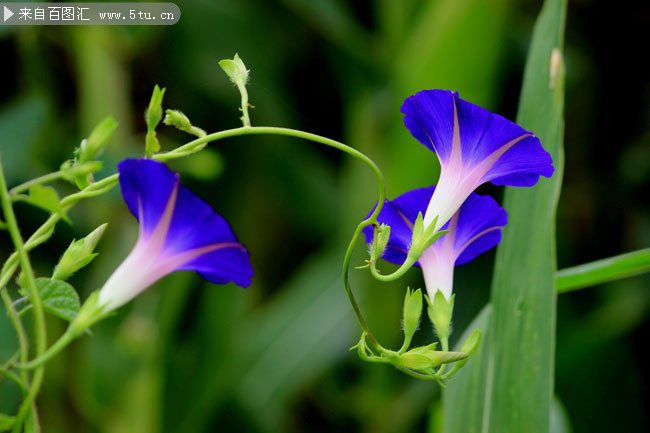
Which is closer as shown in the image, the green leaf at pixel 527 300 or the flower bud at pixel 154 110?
the flower bud at pixel 154 110

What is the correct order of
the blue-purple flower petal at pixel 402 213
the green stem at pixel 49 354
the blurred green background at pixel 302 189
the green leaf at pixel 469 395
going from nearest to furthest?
the green stem at pixel 49 354 < the blue-purple flower petal at pixel 402 213 < the green leaf at pixel 469 395 < the blurred green background at pixel 302 189

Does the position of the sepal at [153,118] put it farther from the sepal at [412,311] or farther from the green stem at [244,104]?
the sepal at [412,311]

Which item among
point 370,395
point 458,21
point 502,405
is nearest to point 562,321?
point 370,395

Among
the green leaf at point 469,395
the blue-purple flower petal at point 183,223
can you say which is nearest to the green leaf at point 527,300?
the green leaf at point 469,395

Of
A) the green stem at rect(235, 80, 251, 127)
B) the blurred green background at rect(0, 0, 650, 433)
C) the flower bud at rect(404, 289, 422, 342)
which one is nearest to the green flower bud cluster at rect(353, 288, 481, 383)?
the flower bud at rect(404, 289, 422, 342)

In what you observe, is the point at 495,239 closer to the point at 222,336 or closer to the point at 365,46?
the point at 222,336

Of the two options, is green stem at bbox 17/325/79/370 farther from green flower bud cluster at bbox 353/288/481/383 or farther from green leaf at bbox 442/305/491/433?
green leaf at bbox 442/305/491/433

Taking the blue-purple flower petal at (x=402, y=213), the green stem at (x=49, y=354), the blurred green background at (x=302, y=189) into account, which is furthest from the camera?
the blurred green background at (x=302, y=189)

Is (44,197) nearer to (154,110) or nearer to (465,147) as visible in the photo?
(154,110)
